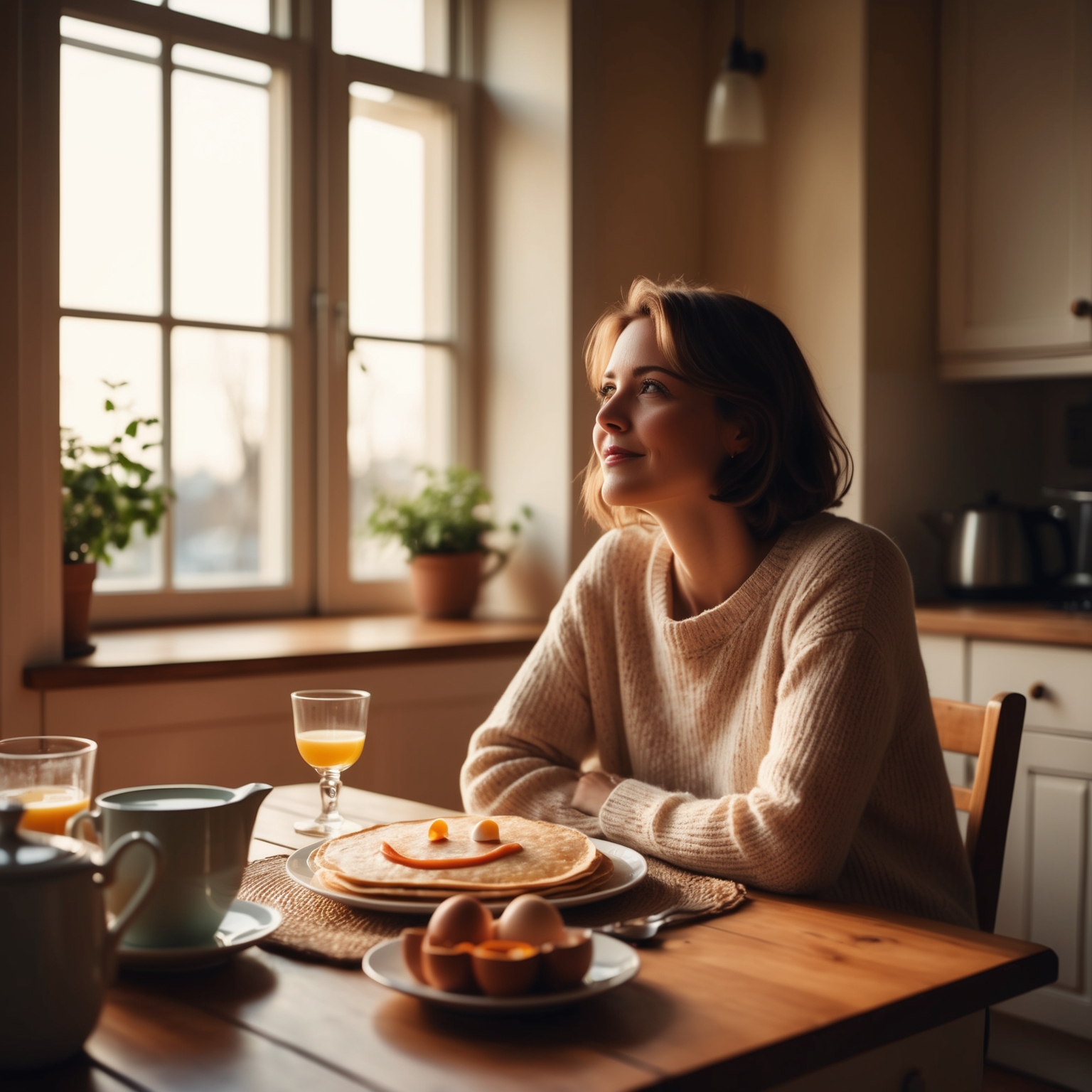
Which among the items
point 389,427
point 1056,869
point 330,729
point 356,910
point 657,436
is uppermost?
point 389,427

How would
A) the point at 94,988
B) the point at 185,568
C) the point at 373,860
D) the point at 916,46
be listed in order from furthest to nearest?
the point at 916,46, the point at 185,568, the point at 373,860, the point at 94,988

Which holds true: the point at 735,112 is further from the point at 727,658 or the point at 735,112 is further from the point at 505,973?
the point at 505,973

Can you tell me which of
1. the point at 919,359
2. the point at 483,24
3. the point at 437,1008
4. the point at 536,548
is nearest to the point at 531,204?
the point at 483,24

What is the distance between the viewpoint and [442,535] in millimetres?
2826

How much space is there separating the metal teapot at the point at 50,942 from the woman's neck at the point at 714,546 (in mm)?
921

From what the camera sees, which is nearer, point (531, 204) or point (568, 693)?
point (568, 693)

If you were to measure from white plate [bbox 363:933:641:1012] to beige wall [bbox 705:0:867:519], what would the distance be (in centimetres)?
213

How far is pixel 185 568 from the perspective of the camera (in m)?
2.69

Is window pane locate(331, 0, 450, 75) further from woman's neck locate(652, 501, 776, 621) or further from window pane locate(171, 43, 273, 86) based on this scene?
woman's neck locate(652, 501, 776, 621)

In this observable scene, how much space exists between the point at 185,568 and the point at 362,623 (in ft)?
1.32

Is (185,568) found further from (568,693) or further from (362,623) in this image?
(568,693)

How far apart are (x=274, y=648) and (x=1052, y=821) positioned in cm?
155

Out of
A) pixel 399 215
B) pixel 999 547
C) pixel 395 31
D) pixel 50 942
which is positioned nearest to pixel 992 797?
pixel 50 942

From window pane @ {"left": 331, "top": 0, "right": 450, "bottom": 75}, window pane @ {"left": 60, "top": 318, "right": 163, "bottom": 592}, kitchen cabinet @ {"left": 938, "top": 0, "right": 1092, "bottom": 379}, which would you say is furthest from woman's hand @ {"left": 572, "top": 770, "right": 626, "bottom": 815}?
window pane @ {"left": 331, "top": 0, "right": 450, "bottom": 75}
